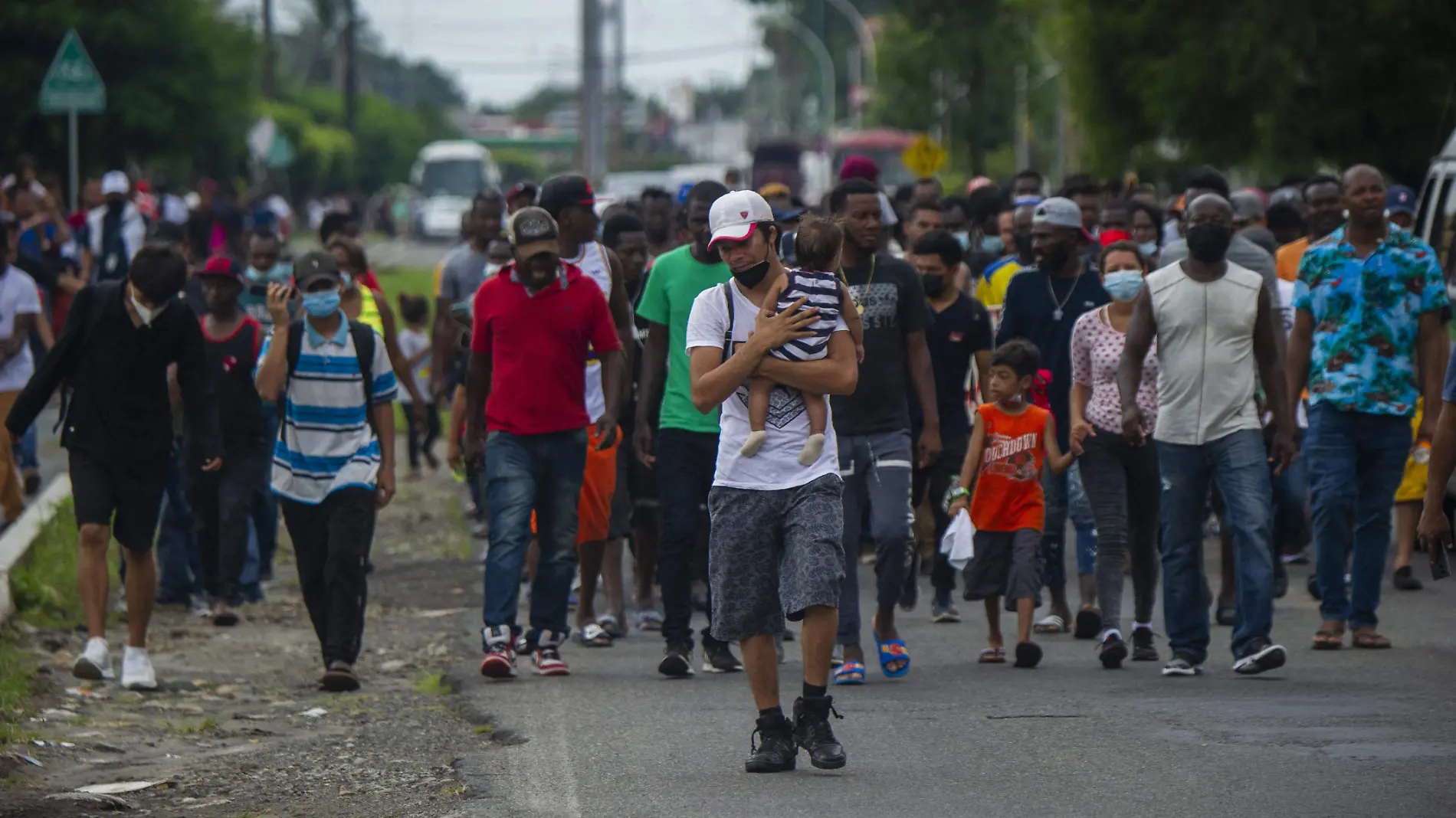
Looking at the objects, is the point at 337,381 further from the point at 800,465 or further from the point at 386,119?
the point at 386,119

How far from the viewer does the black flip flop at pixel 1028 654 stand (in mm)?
9867

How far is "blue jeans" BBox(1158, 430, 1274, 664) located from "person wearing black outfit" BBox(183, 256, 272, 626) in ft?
16.1

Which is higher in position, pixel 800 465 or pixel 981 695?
pixel 800 465

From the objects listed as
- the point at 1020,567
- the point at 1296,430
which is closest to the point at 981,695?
the point at 1020,567

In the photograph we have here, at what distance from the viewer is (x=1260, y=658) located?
Answer: 927cm

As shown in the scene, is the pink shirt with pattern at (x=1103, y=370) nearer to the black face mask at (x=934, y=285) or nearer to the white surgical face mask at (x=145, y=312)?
the black face mask at (x=934, y=285)

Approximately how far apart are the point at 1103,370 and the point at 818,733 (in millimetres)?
3373

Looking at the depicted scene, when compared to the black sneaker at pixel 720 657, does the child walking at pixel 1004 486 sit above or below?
above

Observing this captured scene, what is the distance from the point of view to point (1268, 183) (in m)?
24.3

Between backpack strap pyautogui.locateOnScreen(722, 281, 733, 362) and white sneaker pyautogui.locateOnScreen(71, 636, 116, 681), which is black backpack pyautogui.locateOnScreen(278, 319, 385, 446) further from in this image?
backpack strap pyautogui.locateOnScreen(722, 281, 733, 362)

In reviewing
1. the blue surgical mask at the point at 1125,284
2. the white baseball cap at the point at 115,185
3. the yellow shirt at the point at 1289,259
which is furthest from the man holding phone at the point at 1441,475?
the white baseball cap at the point at 115,185

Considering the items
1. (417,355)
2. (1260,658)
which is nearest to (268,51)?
(417,355)

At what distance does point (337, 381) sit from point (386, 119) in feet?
255

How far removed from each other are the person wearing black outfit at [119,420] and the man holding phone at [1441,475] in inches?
213
